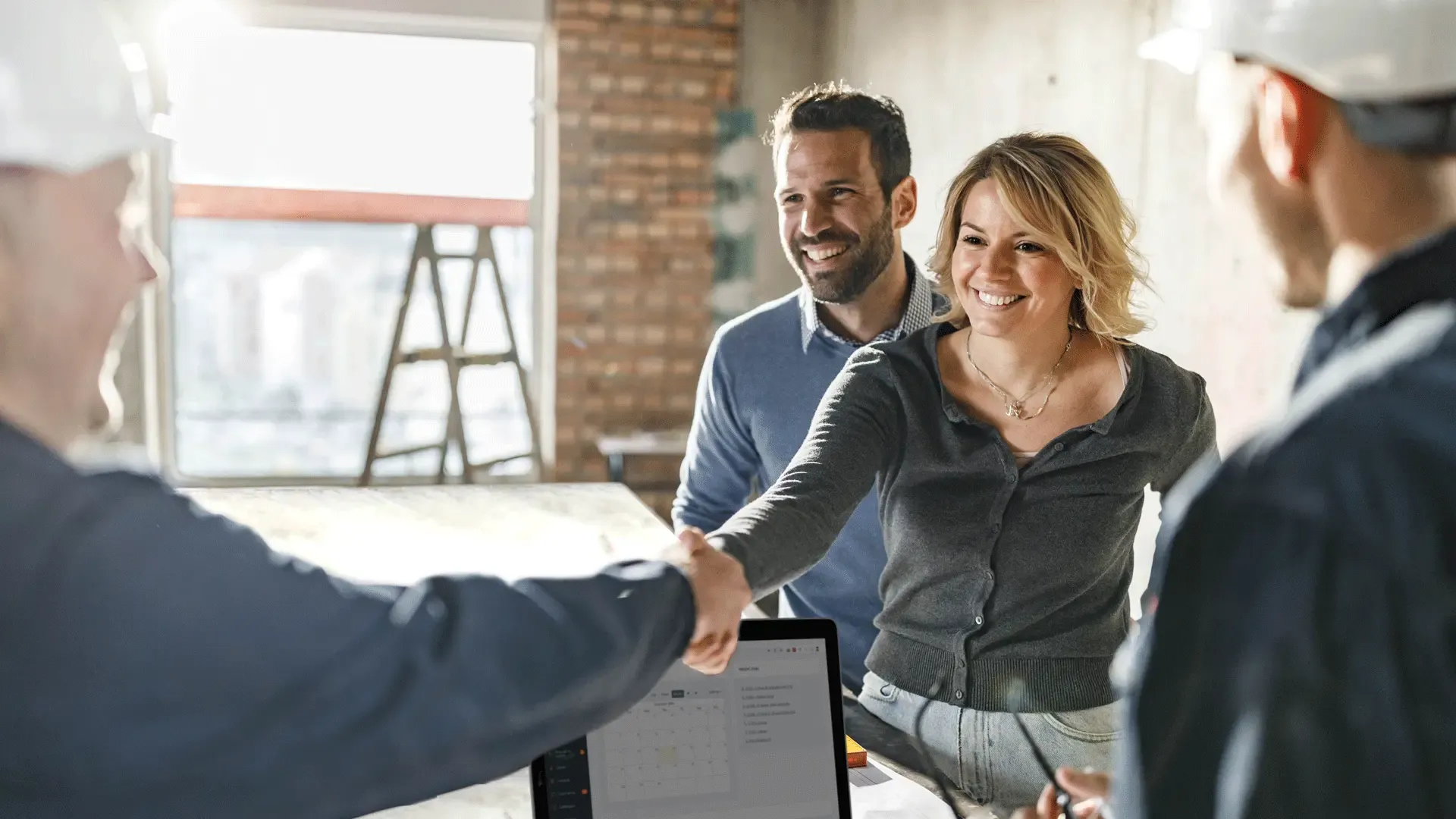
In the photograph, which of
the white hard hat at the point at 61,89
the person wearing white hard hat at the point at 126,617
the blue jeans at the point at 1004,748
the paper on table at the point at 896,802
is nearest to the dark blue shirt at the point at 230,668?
the person wearing white hard hat at the point at 126,617

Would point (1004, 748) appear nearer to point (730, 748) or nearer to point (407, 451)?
point (730, 748)

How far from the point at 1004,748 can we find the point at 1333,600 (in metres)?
1.03

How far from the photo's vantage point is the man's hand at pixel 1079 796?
1044 mm

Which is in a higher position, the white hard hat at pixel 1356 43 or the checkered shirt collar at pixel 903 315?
the white hard hat at pixel 1356 43

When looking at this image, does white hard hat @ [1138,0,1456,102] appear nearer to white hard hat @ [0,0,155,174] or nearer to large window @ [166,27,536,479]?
white hard hat @ [0,0,155,174]

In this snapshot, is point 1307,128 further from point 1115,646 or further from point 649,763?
point 1115,646

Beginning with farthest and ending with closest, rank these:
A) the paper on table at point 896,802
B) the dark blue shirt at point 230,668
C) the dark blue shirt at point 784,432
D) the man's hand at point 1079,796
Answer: the dark blue shirt at point 784,432 → the paper on table at point 896,802 → the man's hand at point 1079,796 → the dark blue shirt at point 230,668

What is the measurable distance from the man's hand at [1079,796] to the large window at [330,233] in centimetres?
520

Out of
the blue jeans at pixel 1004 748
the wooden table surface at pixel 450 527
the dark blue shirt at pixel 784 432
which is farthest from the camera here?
the wooden table surface at pixel 450 527

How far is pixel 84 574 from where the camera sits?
0.67 m

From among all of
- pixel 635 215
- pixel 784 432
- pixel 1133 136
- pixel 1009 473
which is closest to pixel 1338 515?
pixel 1009 473

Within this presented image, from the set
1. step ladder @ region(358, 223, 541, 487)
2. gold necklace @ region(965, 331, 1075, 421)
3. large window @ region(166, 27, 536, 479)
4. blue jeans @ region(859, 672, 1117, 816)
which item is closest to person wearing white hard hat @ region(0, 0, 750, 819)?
blue jeans @ region(859, 672, 1117, 816)

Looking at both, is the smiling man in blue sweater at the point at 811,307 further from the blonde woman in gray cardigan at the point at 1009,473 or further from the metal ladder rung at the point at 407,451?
the metal ladder rung at the point at 407,451

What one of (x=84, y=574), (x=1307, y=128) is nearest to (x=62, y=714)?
(x=84, y=574)
